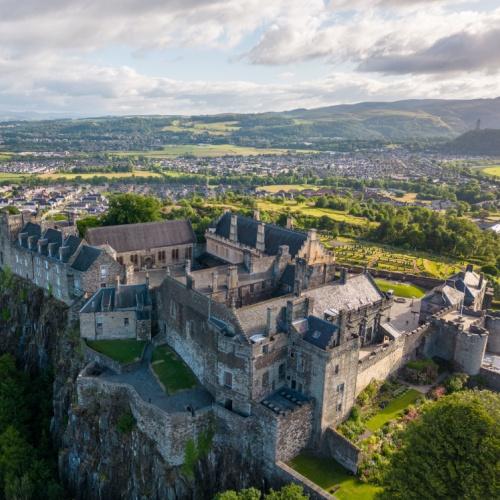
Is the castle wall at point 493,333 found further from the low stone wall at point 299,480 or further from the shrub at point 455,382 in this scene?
the low stone wall at point 299,480

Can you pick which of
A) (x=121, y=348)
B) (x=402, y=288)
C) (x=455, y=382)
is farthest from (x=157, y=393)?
(x=402, y=288)

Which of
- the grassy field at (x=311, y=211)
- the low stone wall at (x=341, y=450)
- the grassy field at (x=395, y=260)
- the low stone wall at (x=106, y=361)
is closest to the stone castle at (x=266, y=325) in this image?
the low stone wall at (x=341, y=450)

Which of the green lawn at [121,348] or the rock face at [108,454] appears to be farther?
the green lawn at [121,348]

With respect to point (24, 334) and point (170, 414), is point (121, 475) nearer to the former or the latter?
point (170, 414)

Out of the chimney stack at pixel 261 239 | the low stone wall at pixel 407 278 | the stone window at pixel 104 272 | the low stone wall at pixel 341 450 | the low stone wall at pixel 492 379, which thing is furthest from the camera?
the low stone wall at pixel 407 278

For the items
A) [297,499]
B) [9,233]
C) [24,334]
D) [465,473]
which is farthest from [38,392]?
[465,473]

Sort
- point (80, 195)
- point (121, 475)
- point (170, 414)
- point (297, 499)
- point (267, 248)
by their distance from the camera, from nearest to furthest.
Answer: point (297, 499) → point (170, 414) → point (121, 475) → point (267, 248) → point (80, 195)
